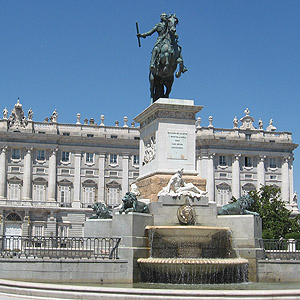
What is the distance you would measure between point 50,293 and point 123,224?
464 cm

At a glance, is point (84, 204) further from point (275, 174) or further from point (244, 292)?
point (244, 292)

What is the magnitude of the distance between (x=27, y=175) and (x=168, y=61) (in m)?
67.1

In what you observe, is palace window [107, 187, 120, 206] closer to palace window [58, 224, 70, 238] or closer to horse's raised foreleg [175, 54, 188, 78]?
palace window [58, 224, 70, 238]

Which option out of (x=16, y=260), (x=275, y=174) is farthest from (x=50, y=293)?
(x=275, y=174)

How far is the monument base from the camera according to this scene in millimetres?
20234

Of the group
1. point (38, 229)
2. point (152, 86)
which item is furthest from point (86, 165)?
point (152, 86)

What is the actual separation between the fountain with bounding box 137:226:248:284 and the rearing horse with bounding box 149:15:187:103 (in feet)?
18.6

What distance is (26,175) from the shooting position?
86.3m

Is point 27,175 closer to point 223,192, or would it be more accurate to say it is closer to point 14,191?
point 14,191

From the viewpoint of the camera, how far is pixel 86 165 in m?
89.4

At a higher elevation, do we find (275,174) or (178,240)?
(275,174)

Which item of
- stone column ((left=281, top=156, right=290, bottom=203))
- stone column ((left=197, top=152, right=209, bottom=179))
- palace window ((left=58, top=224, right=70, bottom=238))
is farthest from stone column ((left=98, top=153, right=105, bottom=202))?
stone column ((left=281, top=156, right=290, bottom=203))

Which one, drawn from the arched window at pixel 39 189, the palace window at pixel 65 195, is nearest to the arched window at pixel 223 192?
the palace window at pixel 65 195

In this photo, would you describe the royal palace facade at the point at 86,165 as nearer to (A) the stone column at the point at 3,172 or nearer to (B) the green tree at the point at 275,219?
(A) the stone column at the point at 3,172
